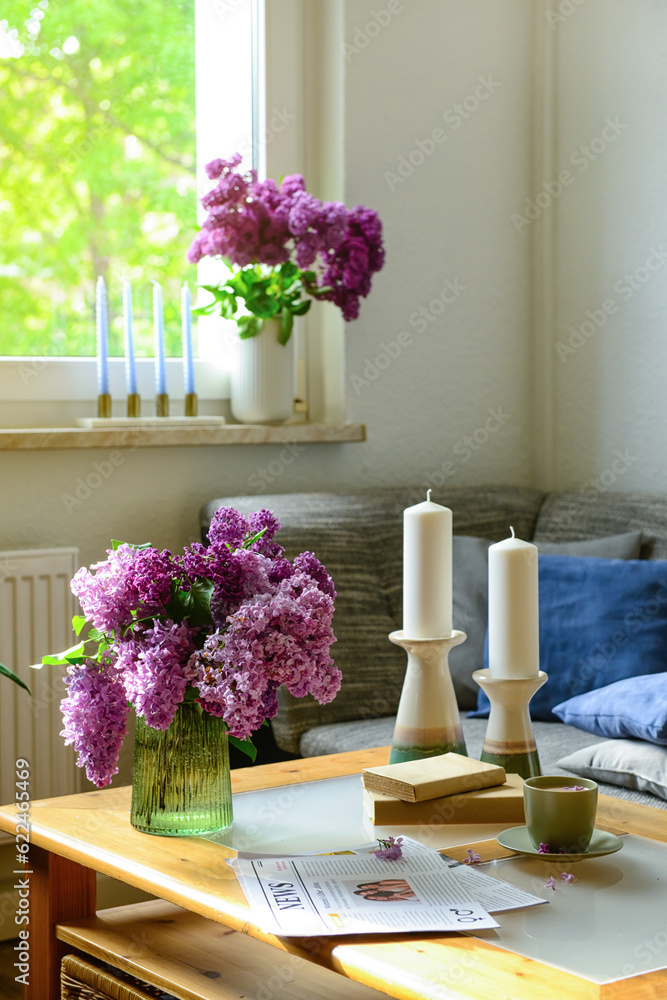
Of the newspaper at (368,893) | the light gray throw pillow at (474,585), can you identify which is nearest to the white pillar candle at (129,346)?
the light gray throw pillow at (474,585)

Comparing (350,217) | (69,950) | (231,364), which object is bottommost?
(69,950)

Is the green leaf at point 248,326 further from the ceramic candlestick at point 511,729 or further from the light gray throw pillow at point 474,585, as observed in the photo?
the ceramic candlestick at point 511,729

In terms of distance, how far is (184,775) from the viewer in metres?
1.17

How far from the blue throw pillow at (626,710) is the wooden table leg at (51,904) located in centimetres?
81

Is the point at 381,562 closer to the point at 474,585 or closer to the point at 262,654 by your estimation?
the point at 474,585

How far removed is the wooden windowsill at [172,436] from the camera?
2164mm

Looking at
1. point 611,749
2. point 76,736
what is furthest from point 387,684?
point 76,736

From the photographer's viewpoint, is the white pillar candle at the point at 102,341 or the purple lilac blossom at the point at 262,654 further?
the white pillar candle at the point at 102,341

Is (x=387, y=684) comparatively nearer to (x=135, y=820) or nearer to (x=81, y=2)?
(x=135, y=820)

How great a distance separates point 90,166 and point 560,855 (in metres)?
1.82

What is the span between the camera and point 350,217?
2.44 metres

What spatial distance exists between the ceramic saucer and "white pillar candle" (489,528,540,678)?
19cm

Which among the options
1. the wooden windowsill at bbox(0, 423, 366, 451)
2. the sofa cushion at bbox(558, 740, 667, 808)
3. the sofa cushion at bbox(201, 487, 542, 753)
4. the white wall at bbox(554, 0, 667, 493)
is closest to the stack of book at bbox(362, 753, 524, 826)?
the sofa cushion at bbox(558, 740, 667, 808)

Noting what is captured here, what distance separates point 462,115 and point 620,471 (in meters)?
0.93
